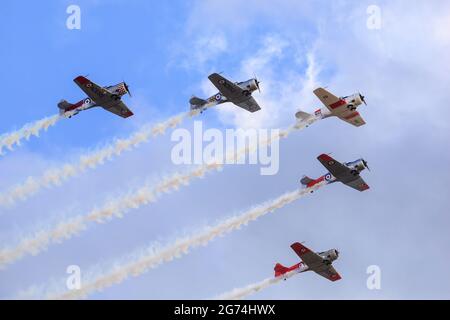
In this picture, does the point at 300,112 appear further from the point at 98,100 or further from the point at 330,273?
the point at 98,100

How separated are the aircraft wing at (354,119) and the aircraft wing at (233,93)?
7758 mm

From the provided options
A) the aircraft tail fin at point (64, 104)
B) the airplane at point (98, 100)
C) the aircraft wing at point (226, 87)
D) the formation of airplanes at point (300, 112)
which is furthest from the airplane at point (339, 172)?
the aircraft tail fin at point (64, 104)

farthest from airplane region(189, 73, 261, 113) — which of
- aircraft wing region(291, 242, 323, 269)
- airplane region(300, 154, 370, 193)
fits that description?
aircraft wing region(291, 242, 323, 269)

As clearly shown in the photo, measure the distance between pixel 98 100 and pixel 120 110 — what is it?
255 cm

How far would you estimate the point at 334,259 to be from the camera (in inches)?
3477

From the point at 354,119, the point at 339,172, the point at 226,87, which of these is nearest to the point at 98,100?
the point at 226,87

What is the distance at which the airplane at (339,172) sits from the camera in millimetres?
86562

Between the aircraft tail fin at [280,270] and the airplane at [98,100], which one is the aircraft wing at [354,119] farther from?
the airplane at [98,100]
